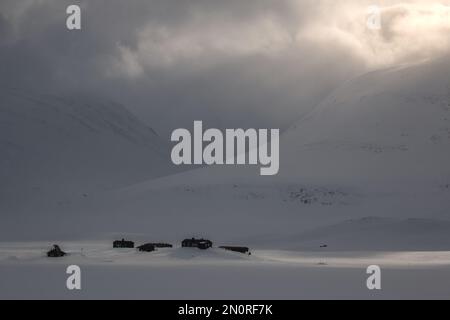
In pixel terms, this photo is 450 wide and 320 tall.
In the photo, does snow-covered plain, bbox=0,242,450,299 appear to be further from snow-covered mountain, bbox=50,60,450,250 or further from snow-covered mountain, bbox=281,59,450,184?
snow-covered mountain, bbox=281,59,450,184

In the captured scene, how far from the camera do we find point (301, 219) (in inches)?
4176

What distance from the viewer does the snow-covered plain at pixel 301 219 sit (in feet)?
135

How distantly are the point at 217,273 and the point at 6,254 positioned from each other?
2382 centimetres

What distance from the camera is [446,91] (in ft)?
497

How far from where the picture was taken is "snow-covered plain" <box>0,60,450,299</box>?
135 feet

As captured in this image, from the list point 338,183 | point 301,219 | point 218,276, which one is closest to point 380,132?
point 338,183

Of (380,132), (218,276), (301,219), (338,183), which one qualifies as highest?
(380,132)

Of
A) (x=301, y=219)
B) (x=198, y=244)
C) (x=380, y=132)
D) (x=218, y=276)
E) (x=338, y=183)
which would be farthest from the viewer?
(x=380, y=132)

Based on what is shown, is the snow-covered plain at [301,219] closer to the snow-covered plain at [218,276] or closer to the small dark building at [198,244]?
the snow-covered plain at [218,276]

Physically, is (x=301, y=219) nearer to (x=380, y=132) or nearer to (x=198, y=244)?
(x=380, y=132)

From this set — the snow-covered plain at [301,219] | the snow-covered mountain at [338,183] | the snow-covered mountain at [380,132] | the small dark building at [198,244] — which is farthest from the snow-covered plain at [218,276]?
the snow-covered mountain at [380,132]

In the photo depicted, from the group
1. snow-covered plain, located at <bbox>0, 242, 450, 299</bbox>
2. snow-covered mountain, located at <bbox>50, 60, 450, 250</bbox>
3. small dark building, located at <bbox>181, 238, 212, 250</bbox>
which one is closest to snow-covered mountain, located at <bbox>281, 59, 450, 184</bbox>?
snow-covered mountain, located at <bbox>50, 60, 450, 250</bbox>

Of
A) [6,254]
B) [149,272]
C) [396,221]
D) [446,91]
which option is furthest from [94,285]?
[446,91]
